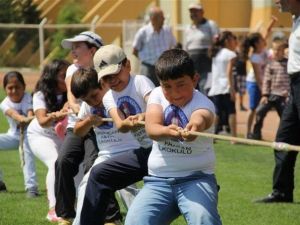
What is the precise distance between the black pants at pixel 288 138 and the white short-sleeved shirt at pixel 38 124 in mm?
2252

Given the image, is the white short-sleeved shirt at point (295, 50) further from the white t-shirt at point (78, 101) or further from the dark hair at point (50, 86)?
the dark hair at point (50, 86)

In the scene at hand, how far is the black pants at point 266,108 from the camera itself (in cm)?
1377

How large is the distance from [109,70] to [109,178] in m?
0.84

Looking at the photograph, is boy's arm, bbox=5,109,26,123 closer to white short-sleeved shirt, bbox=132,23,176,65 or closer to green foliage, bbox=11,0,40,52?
white short-sleeved shirt, bbox=132,23,176,65

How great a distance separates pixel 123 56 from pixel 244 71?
1393 cm

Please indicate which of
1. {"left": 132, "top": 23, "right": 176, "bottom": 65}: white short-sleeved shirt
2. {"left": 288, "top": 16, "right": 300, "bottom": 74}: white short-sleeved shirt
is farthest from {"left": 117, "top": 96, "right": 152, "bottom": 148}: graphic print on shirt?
{"left": 132, "top": 23, "right": 176, "bottom": 65}: white short-sleeved shirt

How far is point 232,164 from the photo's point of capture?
39.9 feet

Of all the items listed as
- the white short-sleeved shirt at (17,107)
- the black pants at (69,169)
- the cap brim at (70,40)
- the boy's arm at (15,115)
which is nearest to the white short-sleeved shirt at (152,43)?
the white short-sleeved shirt at (17,107)

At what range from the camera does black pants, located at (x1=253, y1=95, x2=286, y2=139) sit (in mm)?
13773

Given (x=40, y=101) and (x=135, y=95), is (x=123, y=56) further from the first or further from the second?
(x=40, y=101)

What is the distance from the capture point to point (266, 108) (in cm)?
1421

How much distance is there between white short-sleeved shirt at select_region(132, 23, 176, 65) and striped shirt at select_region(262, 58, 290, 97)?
3151 millimetres

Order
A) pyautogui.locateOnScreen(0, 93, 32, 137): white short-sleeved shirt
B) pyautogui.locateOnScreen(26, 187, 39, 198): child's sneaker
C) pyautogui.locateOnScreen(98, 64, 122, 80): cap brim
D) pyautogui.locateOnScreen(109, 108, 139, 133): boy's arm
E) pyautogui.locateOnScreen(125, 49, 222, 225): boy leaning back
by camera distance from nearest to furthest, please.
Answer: pyautogui.locateOnScreen(125, 49, 222, 225): boy leaning back → pyautogui.locateOnScreen(109, 108, 139, 133): boy's arm → pyautogui.locateOnScreen(98, 64, 122, 80): cap brim → pyautogui.locateOnScreen(26, 187, 39, 198): child's sneaker → pyautogui.locateOnScreen(0, 93, 32, 137): white short-sleeved shirt

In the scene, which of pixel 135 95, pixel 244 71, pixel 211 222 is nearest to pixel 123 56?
pixel 135 95
